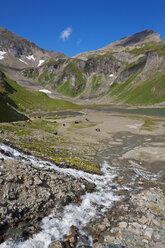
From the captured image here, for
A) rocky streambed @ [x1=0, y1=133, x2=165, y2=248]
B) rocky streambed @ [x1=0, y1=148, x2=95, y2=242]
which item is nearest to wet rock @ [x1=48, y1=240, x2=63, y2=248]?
rocky streambed @ [x1=0, y1=133, x2=165, y2=248]

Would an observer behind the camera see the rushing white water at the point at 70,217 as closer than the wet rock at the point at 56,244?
No

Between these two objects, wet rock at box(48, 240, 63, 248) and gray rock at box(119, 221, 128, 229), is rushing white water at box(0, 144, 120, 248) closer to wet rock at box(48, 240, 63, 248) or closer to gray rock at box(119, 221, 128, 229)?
wet rock at box(48, 240, 63, 248)

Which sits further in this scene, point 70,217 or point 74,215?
point 74,215

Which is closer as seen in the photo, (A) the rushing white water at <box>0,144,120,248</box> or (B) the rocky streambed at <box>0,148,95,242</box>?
(A) the rushing white water at <box>0,144,120,248</box>

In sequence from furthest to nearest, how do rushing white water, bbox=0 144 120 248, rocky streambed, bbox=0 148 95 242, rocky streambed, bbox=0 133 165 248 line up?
rocky streambed, bbox=0 148 95 242 < rocky streambed, bbox=0 133 165 248 < rushing white water, bbox=0 144 120 248

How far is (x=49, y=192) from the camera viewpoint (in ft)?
47.4

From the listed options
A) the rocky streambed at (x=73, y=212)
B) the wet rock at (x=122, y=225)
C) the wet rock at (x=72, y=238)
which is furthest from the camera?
the wet rock at (x=122, y=225)

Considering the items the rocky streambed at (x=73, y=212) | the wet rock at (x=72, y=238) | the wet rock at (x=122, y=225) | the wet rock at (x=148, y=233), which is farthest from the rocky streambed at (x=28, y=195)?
the wet rock at (x=148, y=233)

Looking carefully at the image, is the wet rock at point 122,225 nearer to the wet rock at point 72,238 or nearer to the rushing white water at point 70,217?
the rushing white water at point 70,217

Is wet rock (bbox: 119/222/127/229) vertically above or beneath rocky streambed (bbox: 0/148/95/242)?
beneath

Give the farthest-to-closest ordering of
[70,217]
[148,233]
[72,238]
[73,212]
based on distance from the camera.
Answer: [73,212] < [70,217] < [148,233] < [72,238]

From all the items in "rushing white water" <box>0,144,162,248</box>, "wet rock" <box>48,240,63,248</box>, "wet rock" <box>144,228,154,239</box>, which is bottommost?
"rushing white water" <box>0,144,162,248</box>

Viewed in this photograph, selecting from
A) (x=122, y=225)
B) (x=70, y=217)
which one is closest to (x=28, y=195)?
(x=70, y=217)

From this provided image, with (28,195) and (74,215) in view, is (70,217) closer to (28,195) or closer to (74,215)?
(74,215)
